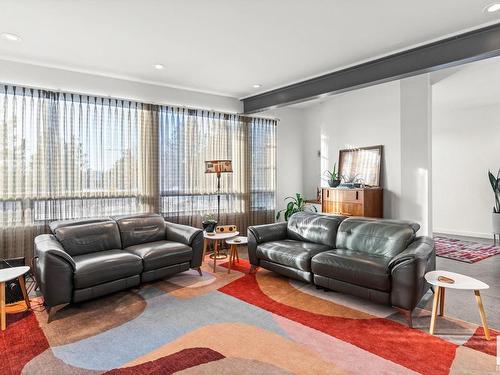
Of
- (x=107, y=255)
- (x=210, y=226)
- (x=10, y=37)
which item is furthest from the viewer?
(x=210, y=226)

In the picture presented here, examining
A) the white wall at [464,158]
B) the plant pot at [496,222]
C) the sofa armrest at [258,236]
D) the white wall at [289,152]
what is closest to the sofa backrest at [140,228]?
the sofa armrest at [258,236]

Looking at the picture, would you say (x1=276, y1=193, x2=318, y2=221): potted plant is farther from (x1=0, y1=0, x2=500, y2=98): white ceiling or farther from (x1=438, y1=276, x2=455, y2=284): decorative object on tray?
(x1=438, y1=276, x2=455, y2=284): decorative object on tray

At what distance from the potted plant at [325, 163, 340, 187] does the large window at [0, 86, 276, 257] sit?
1.35 metres

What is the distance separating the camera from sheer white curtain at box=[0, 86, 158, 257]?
398 cm

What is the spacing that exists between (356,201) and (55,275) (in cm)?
442

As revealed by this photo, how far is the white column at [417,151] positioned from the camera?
4941 mm

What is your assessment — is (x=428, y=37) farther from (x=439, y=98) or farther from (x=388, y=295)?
(x=439, y=98)

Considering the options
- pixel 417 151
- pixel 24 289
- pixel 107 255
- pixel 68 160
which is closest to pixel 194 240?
pixel 107 255

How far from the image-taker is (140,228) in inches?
172

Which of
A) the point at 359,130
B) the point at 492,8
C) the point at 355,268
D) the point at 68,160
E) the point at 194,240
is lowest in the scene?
the point at 355,268

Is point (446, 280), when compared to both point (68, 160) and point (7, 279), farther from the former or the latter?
point (68, 160)

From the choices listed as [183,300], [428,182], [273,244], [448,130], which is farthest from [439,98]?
[183,300]

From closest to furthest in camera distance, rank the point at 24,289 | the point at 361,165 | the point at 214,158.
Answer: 1. the point at 24,289
2. the point at 214,158
3. the point at 361,165

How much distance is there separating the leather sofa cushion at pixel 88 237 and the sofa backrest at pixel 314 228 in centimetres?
248
